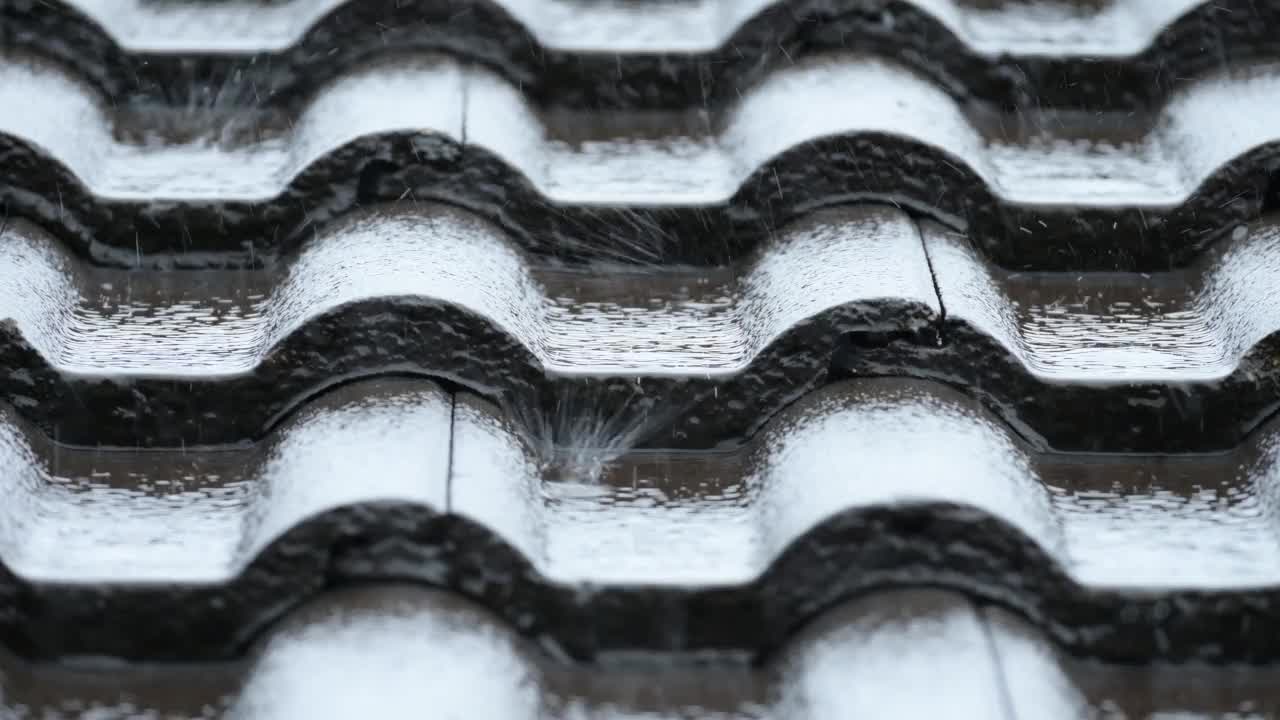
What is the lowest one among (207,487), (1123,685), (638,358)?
(1123,685)

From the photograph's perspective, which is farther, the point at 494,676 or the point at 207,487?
the point at 207,487

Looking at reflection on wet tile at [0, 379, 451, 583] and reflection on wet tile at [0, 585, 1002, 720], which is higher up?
reflection on wet tile at [0, 379, 451, 583]

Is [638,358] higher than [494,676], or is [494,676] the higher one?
[638,358]

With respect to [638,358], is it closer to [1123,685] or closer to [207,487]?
[207,487]

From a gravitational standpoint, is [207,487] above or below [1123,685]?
above

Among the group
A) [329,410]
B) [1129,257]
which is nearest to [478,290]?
[329,410]

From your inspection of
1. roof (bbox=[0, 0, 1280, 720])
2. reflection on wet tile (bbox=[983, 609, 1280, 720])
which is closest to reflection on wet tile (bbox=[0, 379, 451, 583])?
roof (bbox=[0, 0, 1280, 720])

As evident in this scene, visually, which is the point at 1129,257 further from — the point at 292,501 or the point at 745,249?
the point at 292,501

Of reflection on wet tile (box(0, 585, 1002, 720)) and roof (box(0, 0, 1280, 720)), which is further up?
roof (box(0, 0, 1280, 720))

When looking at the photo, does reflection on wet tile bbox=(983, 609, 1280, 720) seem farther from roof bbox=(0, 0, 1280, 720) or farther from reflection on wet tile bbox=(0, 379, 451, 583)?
reflection on wet tile bbox=(0, 379, 451, 583)

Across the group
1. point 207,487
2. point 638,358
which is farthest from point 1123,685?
point 207,487

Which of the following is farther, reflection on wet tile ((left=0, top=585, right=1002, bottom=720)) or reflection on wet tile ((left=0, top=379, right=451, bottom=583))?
reflection on wet tile ((left=0, top=379, right=451, bottom=583))

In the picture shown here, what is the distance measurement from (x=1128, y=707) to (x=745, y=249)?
70cm

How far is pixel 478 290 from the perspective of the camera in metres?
1.61
